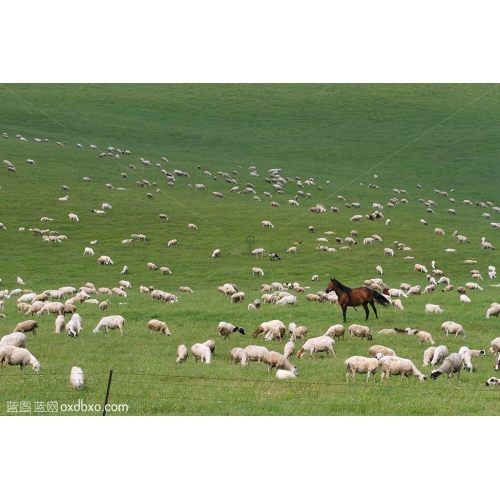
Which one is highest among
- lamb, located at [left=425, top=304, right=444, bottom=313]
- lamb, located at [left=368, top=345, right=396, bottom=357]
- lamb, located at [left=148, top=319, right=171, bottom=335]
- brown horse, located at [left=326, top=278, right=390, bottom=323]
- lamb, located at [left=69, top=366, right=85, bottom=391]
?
brown horse, located at [left=326, top=278, right=390, bottom=323]

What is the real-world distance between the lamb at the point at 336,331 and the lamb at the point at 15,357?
10.0 meters

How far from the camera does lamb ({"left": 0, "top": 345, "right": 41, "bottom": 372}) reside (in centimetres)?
2138

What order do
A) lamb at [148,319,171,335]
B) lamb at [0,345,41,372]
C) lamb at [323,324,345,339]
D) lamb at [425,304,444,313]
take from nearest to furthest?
lamb at [0,345,41,372]
lamb at [323,324,345,339]
lamb at [148,319,171,335]
lamb at [425,304,444,313]

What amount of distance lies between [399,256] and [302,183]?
19.9 metres

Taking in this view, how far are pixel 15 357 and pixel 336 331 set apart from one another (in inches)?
428

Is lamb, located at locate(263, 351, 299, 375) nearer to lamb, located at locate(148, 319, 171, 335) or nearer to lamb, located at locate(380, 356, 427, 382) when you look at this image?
lamb, located at locate(380, 356, 427, 382)

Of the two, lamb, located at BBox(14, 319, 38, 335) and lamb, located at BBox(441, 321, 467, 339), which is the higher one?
lamb, located at BBox(441, 321, 467, 339)

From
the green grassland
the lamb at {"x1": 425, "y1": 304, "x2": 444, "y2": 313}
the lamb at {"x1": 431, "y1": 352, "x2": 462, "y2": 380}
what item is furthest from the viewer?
the lamb at {"x1": 425, "y1": 304, "x2": 444, "y2": 313}

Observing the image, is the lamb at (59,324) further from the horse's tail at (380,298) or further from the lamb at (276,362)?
the horse's tail at (380,298)

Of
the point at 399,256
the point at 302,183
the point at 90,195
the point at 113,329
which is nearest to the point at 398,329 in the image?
the point at 113,329

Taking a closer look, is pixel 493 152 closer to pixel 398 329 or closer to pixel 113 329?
pixel 398 329

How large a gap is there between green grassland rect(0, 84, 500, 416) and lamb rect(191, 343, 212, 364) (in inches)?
15.2


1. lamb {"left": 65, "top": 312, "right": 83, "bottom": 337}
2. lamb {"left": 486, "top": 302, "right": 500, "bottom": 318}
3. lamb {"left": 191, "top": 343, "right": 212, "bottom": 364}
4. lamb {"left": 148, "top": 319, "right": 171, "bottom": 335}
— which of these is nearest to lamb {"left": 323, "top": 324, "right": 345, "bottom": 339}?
lamb {"left": 191, "top": 343, "right": 212, "bottom": 364}

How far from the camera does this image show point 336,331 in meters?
26.1
